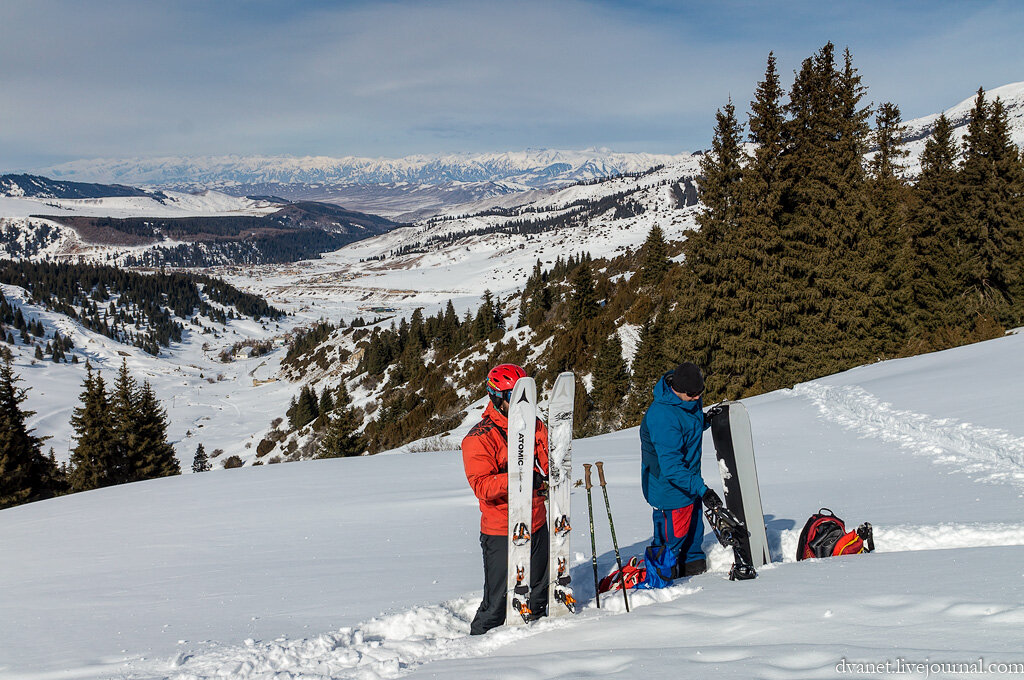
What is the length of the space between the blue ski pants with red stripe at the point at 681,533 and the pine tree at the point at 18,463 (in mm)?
26468

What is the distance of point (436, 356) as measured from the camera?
57875 mm

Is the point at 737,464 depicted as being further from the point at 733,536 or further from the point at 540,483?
the point at 540,483

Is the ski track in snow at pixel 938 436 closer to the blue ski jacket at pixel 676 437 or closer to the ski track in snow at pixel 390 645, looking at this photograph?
the ski track in snow at pixel 390 645

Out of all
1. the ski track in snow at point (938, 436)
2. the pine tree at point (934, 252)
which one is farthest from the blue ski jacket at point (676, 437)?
the pine tree at point (934, 252)

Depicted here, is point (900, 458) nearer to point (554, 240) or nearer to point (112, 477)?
point (112, 477)

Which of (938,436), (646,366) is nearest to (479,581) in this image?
(938,436)

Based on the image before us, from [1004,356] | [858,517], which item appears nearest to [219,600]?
[858,517]

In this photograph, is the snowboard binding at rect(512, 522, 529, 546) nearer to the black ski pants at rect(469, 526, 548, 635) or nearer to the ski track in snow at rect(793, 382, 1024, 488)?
the black ski pants at rect(469, 526, 548, 635)

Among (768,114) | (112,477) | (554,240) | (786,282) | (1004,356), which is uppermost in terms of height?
(554,240)

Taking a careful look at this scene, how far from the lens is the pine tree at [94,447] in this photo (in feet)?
86.5

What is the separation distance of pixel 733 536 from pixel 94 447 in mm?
31181

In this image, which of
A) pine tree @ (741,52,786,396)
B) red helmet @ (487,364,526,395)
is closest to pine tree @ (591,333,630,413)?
pine tree @ (741,52,786,396)

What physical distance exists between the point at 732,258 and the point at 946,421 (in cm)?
1362

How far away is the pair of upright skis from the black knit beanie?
85cm
